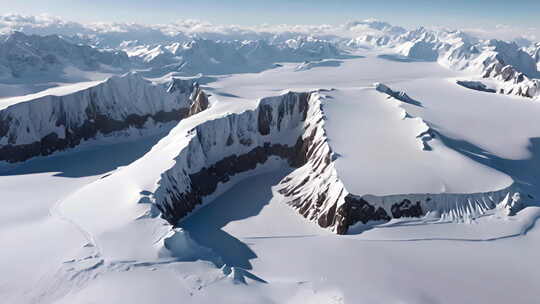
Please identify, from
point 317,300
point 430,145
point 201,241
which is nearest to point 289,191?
point 201,241

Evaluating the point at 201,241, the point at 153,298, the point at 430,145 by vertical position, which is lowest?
the point at 201,241

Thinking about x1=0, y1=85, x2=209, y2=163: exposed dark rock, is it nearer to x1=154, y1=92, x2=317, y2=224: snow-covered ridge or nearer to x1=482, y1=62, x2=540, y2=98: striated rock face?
x1=154, y1=92, x2=317, y2=224: snow-covered ridge

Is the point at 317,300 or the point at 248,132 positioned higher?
the point at 248,132

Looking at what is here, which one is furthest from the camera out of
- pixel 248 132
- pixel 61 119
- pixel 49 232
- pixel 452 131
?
pixel 61 119

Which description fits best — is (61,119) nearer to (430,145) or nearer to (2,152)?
(2,152)

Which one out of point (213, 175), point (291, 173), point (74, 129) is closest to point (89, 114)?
point (74, 129)

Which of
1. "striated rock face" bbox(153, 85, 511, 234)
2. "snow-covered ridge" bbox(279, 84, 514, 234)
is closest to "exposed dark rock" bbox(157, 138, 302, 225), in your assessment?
"striated rock face" bbox(153, 85, 511, 234)

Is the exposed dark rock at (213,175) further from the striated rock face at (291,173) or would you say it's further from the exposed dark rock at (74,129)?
the exposed dark rock at (74,129)
